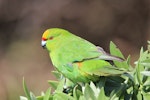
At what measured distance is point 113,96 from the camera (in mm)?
1181

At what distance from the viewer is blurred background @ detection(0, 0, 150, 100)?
5.31 m

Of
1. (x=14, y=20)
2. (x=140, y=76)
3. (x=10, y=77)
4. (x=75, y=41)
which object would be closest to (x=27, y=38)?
(x=14, y=20)

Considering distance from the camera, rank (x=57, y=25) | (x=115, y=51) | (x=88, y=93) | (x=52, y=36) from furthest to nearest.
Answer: (x=57, y=25) → (x=52, y=36) → (x=115, y=51) → (x=88, y=93)

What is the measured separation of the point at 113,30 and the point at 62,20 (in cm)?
64

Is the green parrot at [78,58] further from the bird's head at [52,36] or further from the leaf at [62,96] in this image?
the leaf at [62,96]

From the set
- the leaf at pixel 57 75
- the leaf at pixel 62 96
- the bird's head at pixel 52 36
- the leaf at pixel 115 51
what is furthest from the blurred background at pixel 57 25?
the leaf at pixel 62 96

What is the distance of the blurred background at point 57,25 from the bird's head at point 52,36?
134 inches

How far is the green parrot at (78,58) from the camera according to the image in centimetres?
134

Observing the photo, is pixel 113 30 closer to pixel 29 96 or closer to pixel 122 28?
pixel 122 28

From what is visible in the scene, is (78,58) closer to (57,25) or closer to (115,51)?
(115,51)

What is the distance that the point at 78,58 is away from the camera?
4.80 feet

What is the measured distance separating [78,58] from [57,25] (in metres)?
4.19

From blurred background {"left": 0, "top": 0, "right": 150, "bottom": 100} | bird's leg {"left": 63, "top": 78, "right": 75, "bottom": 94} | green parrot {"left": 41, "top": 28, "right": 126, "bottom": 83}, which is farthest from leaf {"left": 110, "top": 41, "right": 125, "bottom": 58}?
blurred background {"left": 0, "top": 0, "right": 150, "bottom": 100}

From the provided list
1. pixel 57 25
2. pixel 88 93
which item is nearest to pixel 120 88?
pixel 88 93
